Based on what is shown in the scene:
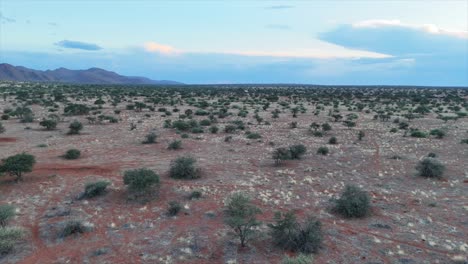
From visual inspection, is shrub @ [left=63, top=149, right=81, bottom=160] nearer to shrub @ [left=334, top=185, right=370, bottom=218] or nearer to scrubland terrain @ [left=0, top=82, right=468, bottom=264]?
scrubland terrain @ [left=0, top=82, right=468, bottom=264]

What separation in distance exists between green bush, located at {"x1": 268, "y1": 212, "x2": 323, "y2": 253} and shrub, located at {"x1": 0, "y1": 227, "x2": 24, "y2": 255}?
23.8 ft

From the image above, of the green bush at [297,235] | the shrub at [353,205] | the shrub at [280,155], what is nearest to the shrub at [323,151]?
the shrub at [280,155]

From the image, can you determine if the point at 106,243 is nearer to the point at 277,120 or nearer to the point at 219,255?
the point at 219,255

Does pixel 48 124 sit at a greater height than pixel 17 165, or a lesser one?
lesser

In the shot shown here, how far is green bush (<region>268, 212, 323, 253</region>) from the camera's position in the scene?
34.8 ft

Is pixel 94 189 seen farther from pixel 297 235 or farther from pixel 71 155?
pixel 297 235

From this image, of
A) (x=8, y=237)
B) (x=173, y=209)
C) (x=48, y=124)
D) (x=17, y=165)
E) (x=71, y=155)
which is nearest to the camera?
(x=8, y=237)

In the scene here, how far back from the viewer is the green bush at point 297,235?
417 inches

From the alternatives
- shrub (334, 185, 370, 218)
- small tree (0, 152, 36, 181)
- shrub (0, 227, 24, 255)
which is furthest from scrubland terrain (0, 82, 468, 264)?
small tree (0, 152, 36, 181)

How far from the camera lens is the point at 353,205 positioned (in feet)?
43.1

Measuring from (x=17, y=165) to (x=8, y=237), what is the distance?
6114 millimetres

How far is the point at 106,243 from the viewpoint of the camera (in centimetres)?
1089

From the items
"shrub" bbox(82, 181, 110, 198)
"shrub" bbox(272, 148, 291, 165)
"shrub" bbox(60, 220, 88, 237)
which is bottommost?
"shrub" bbox(60, 220, 88, 237)

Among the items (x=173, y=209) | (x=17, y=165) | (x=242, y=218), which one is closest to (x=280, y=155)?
(x=173, y=209)
